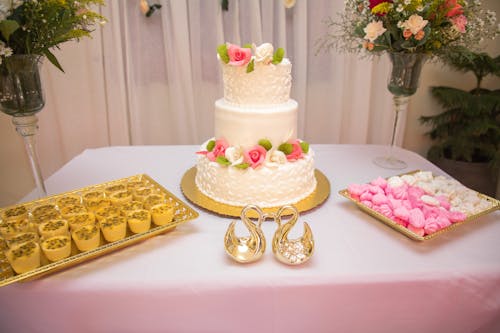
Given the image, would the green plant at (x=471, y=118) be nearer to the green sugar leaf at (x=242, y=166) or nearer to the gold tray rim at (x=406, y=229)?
the gold tray rim at (x=406, y=229)

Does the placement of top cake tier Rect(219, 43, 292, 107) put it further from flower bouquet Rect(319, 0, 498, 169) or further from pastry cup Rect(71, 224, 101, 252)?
pastry cup Rect(71, 224, 101, 252)

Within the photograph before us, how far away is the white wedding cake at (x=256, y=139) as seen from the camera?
1.33 m

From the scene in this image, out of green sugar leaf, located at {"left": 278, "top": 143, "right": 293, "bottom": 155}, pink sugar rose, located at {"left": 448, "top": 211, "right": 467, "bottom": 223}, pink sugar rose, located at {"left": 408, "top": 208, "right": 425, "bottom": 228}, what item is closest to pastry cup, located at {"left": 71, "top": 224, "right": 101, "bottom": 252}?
green sugar leaf, located at {"left": 278, "top": 143, "right": 293, "bottom": 155}

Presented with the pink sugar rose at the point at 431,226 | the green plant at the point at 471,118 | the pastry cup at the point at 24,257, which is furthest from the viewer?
the green plant at the point at 471,118

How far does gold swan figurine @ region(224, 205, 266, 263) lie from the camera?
3.47 feet

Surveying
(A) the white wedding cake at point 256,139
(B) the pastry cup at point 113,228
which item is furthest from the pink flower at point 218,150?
(B) the pastry cup at point 113,228

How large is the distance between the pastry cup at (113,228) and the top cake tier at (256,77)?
0.62 meters

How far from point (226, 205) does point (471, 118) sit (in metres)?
2.12

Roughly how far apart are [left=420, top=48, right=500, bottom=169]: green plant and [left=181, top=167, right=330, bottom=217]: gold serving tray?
151 centimetres

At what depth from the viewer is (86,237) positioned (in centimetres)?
103

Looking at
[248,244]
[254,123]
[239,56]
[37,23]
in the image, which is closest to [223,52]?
[239,56]

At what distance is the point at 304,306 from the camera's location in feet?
3.33

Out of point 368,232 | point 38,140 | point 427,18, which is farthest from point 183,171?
point 38,140

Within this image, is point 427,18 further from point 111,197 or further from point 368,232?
point 111,197
